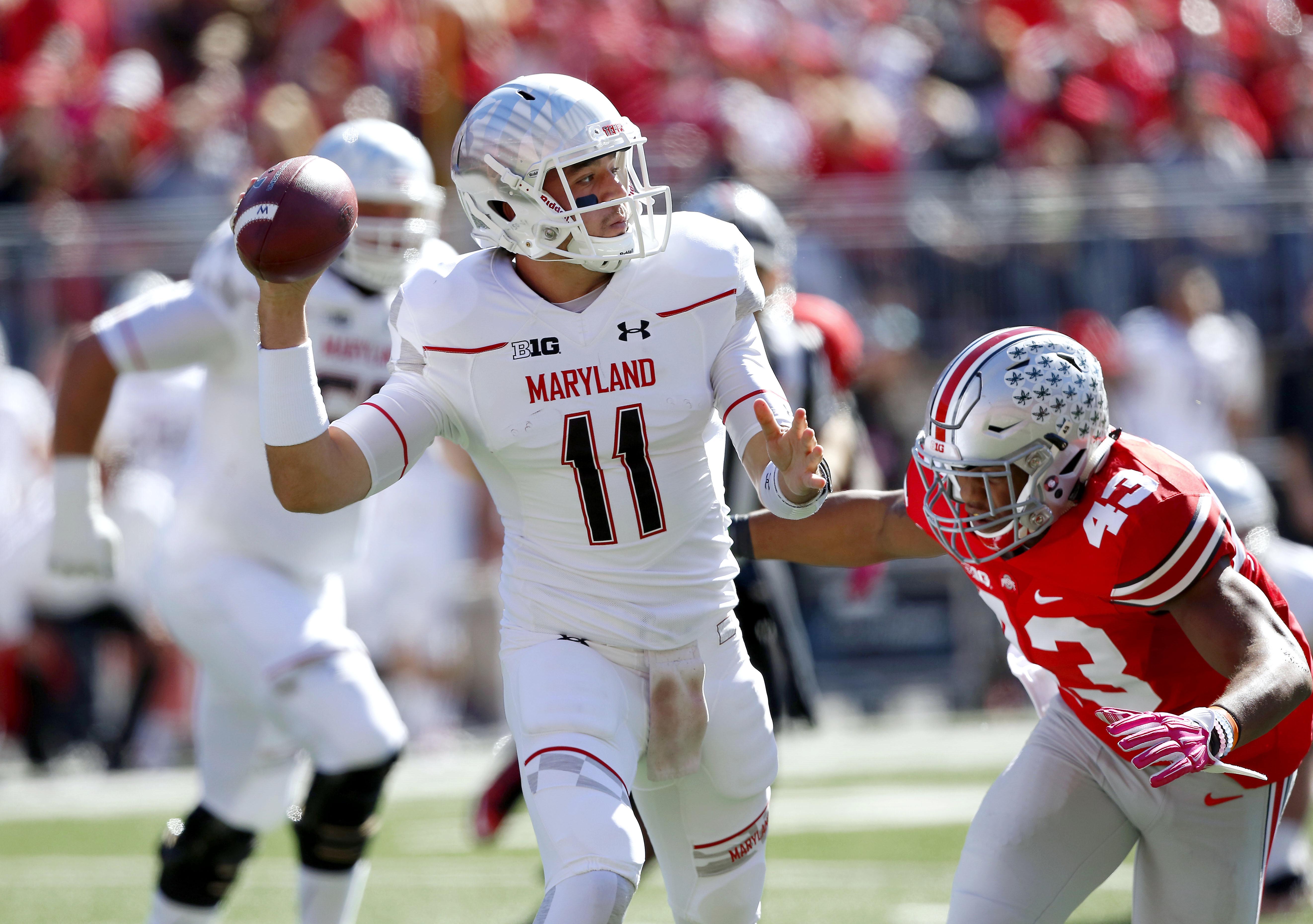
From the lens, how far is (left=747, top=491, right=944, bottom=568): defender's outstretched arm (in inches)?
135

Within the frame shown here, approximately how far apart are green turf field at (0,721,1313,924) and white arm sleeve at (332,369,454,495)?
2.25 m

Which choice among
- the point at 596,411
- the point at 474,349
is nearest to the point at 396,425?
the point at 474,349

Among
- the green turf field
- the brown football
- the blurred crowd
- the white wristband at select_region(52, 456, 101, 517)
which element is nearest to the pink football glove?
the brown football

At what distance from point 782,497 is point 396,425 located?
716 millimetres

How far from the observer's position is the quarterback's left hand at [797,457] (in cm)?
303

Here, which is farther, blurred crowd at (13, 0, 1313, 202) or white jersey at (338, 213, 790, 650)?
blurred crowd at (13, 0, 1313, 202)

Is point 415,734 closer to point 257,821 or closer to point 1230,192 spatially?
point 257,821

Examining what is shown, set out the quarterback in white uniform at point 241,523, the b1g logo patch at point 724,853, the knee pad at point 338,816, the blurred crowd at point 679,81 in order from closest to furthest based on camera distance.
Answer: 1. the b1g logo patch at point 724,853
2. the knee pad at point 338,816
3. the quarterback in white uniform at point 241,523
4. the blurred crowd at point 679,81

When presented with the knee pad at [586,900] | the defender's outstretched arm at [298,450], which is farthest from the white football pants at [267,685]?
the knee pad at [586,900]

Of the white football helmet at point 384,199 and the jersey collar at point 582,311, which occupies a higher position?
the jersey collar at point 582,311

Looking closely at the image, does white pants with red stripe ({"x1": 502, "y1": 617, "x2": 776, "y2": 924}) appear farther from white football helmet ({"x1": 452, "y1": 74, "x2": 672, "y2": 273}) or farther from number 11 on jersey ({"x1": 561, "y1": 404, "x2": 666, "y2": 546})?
white football helmet ({"x1": 452, "y1": 74, "x2": 672, "y2": 273})

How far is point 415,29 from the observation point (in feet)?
32.2

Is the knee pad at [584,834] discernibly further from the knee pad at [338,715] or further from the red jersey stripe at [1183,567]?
the knee pad at [338,715]

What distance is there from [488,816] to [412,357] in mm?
2132
